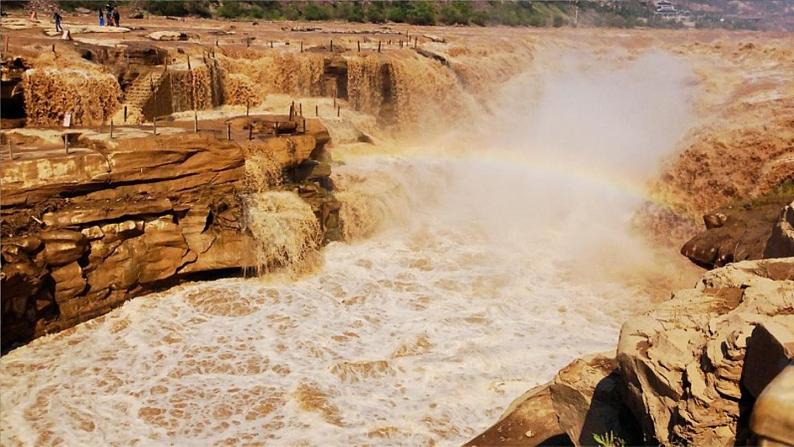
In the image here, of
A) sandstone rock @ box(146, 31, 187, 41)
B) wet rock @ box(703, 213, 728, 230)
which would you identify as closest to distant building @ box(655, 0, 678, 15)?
sandstone rock @ box(146, 31, 187, 41)

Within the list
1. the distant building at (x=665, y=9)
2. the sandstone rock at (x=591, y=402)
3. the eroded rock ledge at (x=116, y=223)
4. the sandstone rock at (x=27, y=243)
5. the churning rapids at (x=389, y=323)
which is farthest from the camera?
the distant building at (x=665, y=9)

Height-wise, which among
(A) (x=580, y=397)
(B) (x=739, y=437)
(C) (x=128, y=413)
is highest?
(B) (x=739, y=437)

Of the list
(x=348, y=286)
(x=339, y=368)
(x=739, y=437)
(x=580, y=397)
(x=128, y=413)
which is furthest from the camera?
(x=348, y=286)

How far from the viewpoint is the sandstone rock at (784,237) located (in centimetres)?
482

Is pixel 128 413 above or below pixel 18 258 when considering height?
below

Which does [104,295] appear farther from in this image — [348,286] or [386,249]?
[386,249]

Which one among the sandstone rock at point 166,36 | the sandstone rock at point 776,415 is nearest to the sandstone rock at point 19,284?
the sandstone rock at point 776,415

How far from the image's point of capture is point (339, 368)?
8.39 meters

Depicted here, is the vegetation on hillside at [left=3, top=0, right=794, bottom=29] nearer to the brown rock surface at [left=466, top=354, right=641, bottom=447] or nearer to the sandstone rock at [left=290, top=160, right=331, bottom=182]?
the sandstone rock at [left=290, top=160, right=331, bottom=182]

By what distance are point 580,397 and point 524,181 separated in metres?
12.0

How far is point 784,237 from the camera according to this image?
4922 millimetres

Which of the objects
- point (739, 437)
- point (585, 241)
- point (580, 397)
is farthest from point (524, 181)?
point (739, 437)

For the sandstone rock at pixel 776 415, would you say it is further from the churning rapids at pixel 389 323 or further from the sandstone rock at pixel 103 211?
the sandstone rock at pixel 103 211

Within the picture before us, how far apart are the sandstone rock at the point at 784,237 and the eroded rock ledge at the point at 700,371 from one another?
0.64 meters
